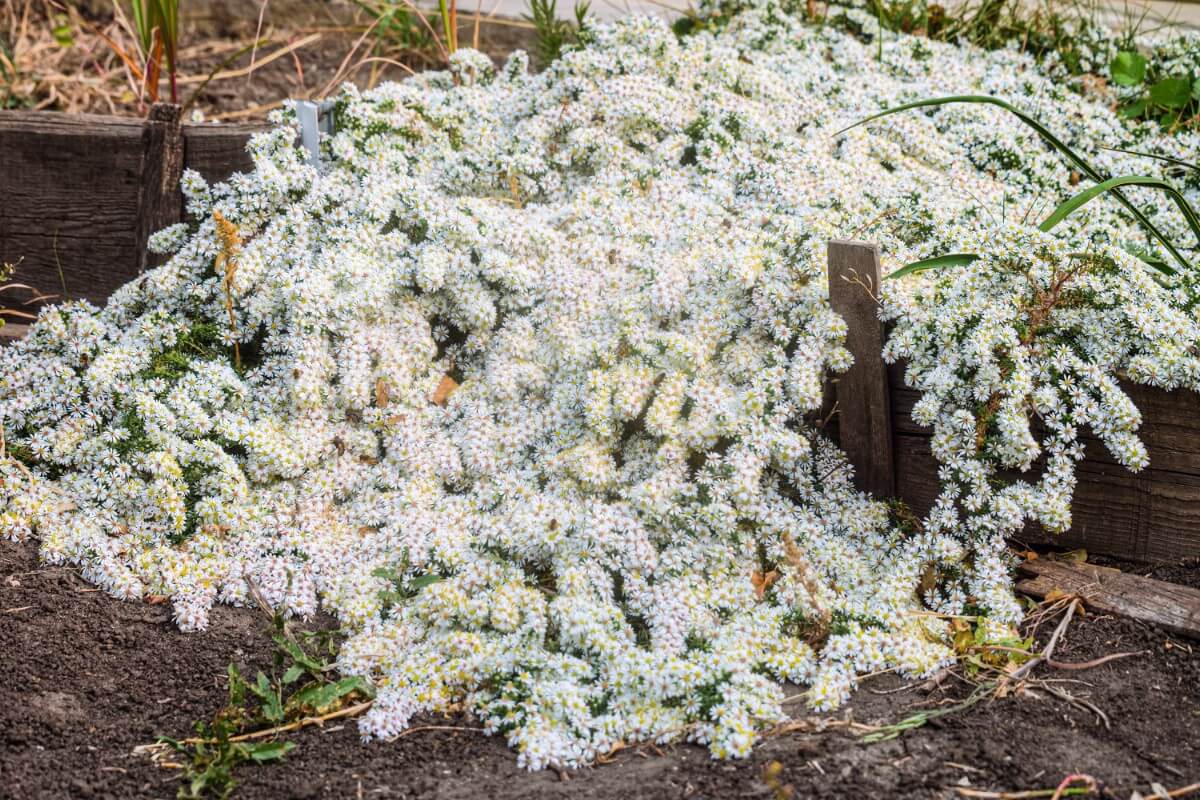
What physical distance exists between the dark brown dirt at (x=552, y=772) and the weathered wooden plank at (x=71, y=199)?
1.91 meters

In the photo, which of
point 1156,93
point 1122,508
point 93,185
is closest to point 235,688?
point 1122,508

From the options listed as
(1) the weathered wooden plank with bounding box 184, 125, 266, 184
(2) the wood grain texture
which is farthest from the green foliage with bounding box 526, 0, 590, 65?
(2) the wood grain texture

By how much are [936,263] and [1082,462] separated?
2.25 feet

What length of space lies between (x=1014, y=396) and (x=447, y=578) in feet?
5.07

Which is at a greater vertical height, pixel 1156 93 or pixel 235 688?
pixel 1156 93

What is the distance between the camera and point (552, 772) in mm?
2031

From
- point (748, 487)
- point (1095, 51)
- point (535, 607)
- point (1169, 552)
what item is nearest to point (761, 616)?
point (748, 487)

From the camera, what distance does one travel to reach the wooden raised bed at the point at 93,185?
11.7ft

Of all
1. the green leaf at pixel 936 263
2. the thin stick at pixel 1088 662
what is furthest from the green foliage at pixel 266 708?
the green leaf at pixel 936 263

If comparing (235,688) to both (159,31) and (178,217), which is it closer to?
(178,217)

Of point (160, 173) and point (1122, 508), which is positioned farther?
point (160, 173)

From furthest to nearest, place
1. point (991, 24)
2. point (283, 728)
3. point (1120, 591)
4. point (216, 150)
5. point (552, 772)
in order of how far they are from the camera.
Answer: point (991, 24) < point (216, 150) < point (1120, 591) < point (283, 728) < point (552, 772)

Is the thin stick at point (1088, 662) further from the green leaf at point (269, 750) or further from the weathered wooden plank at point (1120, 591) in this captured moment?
the green leaf at point (269, 750)

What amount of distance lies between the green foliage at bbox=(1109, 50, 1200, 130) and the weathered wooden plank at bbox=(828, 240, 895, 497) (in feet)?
7.33
